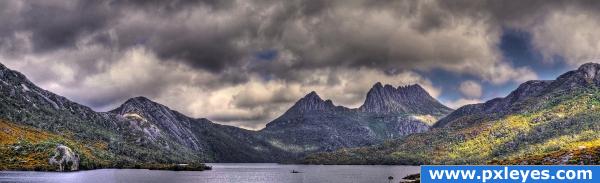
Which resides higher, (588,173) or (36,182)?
(588,173)

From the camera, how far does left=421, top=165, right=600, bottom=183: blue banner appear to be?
89.8 ft

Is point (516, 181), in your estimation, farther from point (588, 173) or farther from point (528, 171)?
point (588, 173)

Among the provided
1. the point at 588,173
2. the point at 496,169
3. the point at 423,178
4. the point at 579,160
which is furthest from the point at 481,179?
the point at 579,160

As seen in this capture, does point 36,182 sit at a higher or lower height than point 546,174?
lower

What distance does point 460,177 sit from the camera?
92.2 ft

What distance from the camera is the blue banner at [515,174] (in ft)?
89.8

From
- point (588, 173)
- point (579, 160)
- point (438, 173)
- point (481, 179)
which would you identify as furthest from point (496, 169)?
point (579, 160)

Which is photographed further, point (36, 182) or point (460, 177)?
point (36, 182)

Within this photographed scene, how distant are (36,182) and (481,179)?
203079 mm

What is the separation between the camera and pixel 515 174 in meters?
27.6

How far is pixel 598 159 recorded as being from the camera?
198 meters

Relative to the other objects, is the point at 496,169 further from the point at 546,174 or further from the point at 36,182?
the point at 36,182

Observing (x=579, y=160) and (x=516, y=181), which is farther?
(x=579, y=160)

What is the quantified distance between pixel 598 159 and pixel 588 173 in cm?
19708
